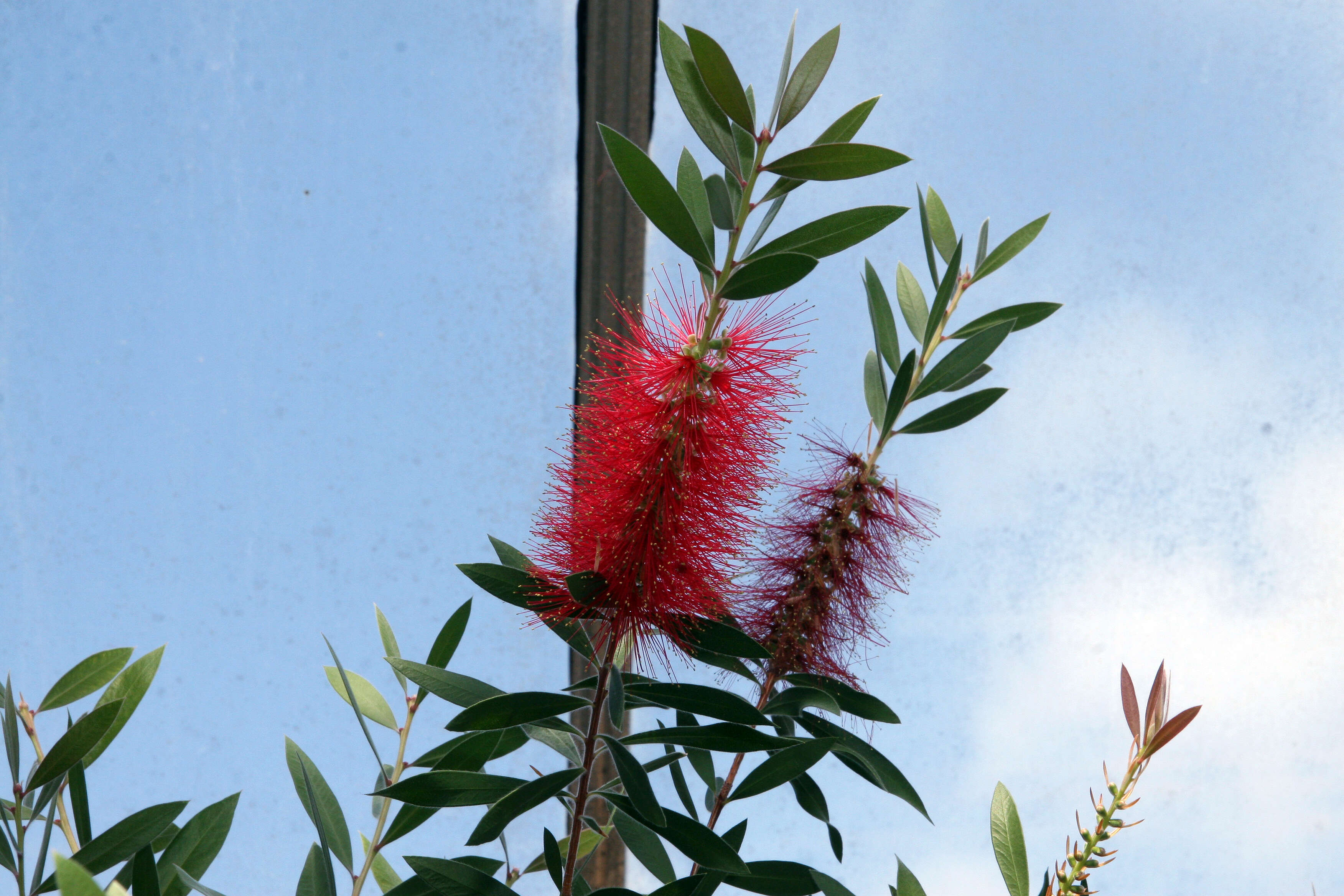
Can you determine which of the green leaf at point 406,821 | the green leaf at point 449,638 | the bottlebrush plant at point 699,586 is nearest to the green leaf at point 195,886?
the bottlebrush plant at point 699,586

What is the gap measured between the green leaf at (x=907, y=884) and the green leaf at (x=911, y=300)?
1.30 ft

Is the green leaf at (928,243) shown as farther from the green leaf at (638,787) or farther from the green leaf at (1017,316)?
A: the green leaf at (638,787)

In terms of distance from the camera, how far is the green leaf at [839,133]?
449mm

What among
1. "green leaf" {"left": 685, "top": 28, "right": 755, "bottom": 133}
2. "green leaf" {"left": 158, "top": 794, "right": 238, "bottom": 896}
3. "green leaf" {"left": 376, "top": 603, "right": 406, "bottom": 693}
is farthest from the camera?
"green leaf" {"left": 376, "top": 603, "right": 406, "bottom": 693}

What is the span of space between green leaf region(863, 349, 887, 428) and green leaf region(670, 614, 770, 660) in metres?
0.22

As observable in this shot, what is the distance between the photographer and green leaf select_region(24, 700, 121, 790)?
0.53m

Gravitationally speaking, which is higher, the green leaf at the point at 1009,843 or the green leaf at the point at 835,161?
the green leaf at the point at 835,161

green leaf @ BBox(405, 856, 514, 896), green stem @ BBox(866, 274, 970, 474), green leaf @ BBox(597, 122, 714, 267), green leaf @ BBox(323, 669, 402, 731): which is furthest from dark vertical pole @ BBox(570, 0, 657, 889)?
green leaf @ BBox(597, 122, 714, 267)

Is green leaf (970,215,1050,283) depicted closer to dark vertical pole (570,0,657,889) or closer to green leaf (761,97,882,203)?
green leaf (761,97,882,203)

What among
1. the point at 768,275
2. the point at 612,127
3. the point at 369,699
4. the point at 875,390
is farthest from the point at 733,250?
the point at 612,127

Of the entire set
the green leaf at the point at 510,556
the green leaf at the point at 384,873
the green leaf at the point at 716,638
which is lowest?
the green leaf at the point at 384,873

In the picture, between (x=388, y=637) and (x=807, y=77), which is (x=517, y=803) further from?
(x=807, y=77)

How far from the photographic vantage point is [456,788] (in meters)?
0.52

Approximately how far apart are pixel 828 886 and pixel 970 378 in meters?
0.36
